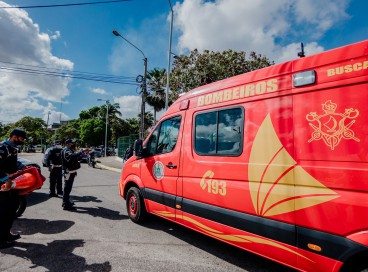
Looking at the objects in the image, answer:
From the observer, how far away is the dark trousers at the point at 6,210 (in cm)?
403

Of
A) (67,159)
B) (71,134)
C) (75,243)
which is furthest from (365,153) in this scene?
(71,134)

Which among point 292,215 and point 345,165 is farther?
point 292,215

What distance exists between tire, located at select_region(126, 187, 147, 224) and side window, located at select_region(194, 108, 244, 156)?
191 centimetres


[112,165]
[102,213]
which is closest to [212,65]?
[112,165]

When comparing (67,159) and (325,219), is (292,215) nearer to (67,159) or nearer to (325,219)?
(325,219)

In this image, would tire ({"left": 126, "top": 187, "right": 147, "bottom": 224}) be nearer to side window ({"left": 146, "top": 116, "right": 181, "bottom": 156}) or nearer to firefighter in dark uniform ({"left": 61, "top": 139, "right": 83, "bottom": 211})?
side window ({"left": 146, "top": 116, "right": 181, "bottom": 156})

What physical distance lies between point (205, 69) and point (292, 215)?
16433mm

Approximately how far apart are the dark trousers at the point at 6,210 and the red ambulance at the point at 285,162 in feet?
8.27

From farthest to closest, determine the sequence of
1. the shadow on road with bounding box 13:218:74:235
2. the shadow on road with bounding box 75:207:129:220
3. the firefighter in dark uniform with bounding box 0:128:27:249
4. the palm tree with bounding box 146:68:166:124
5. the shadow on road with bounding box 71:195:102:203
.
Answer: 1. the palm tree with bounding box 146:68:166:124
2. the shadow on road with bounding box 71:195:102:203
3. the shadow on road with bounding box 75:207:129:220
4. the shadow on road with bounding box 13:218:74:235
5. the firefighter in dark uniform with bounding box 0:128:27:249

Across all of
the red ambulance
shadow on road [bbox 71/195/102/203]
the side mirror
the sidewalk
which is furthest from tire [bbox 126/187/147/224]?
the sidewalk

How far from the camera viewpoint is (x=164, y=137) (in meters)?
4.66

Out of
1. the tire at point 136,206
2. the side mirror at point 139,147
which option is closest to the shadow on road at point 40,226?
the tire at point 136,206

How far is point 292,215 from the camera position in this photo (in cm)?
260

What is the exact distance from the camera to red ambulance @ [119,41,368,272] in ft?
7.37
